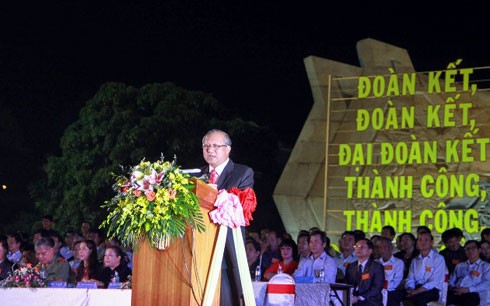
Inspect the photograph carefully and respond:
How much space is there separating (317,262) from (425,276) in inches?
52.9

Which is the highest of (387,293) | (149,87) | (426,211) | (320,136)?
(149,87)

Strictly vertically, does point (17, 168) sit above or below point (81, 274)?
above

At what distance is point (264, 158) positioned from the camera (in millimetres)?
24062

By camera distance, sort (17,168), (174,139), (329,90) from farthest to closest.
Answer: (17,168) → (174,139) → (329,90)

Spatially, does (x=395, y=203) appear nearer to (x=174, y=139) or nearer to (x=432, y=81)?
(x=432, y=81)

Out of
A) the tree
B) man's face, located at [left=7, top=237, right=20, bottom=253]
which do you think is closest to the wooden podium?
man's face, located at [left=7, top=237, right=20, bottom=253]

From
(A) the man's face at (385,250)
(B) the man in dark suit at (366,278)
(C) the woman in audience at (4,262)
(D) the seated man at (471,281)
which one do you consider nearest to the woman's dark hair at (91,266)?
(C) the woman in audience at (4,262)

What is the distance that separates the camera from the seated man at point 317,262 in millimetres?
9891

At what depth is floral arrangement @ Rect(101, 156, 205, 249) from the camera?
535 centimetres

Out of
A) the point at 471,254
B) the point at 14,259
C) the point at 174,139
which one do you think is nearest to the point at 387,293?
the point at 471,254

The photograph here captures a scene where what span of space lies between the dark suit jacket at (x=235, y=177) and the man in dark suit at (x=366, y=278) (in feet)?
12.0

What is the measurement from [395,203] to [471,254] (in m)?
5.10

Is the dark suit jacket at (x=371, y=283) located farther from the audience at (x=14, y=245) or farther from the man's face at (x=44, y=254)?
the audience at (x=14, y=245)

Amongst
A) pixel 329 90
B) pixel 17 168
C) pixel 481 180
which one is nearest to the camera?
pixel 481 180
